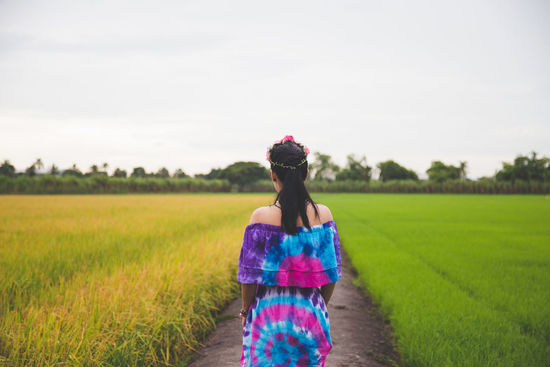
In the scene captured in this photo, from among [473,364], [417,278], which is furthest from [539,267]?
[473,364]

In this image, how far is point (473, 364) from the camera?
3.14 m

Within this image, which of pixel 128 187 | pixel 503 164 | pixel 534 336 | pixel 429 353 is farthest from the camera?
pixel 503 164

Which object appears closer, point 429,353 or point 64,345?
point 64,345

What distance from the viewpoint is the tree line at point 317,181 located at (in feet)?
157

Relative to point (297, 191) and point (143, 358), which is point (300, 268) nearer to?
point (297, 191)

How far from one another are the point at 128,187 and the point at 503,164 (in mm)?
90989

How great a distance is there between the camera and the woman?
1719 mm

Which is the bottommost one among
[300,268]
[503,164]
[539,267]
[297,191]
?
[539,267]

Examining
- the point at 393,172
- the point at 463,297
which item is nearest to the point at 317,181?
the point at 393,172

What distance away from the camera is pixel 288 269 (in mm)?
1737

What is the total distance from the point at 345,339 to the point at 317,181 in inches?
3337

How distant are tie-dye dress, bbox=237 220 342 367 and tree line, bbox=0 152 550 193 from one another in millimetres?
49624

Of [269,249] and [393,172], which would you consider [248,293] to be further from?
[393,172]

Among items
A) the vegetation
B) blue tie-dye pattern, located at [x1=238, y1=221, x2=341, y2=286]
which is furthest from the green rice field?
the vegetation
